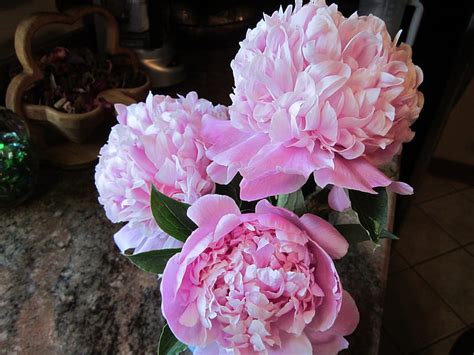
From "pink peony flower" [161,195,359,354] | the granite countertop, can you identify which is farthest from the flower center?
the granite countertop

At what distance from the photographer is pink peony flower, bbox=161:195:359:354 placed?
0.29 meters

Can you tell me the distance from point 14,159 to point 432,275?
61.0 inches

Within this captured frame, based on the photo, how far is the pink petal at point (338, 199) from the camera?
0.34 metres

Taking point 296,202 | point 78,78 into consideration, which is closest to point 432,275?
point 78,78

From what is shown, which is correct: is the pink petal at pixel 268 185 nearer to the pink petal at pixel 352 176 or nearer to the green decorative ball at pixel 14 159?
the pink petal at pixel 352 176

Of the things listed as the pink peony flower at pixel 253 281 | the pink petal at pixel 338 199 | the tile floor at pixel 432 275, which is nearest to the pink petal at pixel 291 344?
the pink peony flower at pixel 253 281

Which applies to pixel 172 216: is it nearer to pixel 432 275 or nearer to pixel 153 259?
pixel 153 259

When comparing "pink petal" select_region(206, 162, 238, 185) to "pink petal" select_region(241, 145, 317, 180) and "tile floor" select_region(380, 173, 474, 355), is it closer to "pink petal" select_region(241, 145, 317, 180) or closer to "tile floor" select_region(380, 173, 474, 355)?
"pink petal" select_region(241, 145, 317, 180)

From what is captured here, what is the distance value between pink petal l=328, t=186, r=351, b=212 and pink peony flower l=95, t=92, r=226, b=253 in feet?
0.31

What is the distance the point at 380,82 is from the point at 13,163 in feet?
1.89

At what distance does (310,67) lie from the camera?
28 centimetres

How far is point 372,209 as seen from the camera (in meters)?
0.31

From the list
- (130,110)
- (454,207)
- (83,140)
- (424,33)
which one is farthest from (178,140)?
(454,207)

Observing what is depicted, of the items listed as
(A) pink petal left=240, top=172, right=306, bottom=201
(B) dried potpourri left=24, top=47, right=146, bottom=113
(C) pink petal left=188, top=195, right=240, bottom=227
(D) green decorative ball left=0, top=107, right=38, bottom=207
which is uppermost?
(A) pink petal left=240, top=172, right=306, bottom=201
